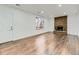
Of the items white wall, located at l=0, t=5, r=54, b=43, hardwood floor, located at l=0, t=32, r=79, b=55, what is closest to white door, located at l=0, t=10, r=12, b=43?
white wall, located at l=0, t=5, r=54, b=43

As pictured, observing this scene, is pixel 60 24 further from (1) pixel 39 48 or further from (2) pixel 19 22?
(1) pixel 39 48

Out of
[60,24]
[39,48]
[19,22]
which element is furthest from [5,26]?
[60,24]

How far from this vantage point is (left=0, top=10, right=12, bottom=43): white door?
604 cm

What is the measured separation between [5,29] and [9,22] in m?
0.54

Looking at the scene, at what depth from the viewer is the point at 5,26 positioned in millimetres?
6336

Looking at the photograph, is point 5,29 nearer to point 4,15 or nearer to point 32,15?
point 4,15

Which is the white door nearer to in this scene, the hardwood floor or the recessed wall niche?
the hardwood floor

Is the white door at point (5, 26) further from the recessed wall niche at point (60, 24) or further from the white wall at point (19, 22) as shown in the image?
the recessed wall niche at point (60, 24)

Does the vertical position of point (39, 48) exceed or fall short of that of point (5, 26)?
it falls short

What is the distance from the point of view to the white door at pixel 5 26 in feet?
19.8

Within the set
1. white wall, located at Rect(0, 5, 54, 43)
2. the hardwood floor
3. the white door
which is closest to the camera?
the hardwood floor

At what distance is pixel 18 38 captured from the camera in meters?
7.59

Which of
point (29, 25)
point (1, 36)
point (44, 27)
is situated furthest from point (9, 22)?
point (44, 27)

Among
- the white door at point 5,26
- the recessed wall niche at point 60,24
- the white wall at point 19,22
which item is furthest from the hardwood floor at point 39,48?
the recessed wall niche at point 60,24
